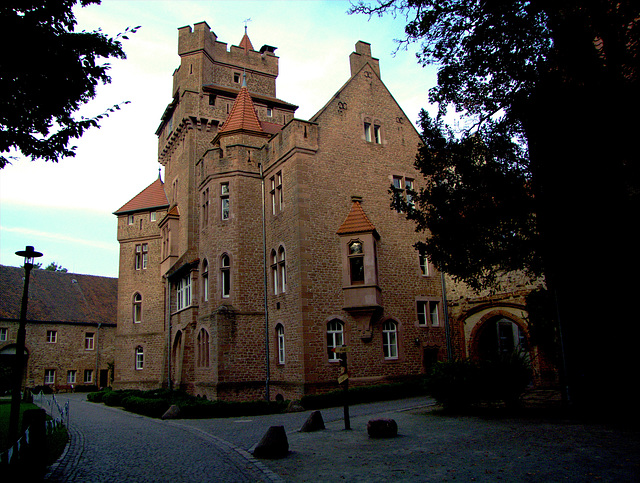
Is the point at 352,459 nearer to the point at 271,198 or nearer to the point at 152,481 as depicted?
the point at 152,481

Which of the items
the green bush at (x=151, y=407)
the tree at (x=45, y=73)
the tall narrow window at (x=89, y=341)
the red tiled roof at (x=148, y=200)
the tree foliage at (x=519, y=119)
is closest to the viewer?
the tree at (x=45, y=73)

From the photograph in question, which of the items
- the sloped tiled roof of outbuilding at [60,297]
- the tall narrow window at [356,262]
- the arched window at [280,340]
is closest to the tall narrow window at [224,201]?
the arched window at [280,340]

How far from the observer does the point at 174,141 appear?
33.1 metres

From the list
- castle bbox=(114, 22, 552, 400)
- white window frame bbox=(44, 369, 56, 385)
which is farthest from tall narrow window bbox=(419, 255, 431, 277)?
white window frame bbox=(44, 369, 56, 385)

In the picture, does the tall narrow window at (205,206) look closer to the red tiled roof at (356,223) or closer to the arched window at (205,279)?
the arched window at (205,279)

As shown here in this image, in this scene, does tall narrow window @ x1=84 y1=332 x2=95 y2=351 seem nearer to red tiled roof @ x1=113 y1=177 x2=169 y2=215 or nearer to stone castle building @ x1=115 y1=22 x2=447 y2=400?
red tiled roof @ x1=113 y1=177 x2=169 y2=215

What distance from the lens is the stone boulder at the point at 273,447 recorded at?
955 centimetres

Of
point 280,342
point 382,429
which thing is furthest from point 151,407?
point 382,429

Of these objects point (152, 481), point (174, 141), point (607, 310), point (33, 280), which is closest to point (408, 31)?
point (607, 310)

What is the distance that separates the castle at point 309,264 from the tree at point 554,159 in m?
7.88

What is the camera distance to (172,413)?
1756cm

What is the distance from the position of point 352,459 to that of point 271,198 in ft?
52.4

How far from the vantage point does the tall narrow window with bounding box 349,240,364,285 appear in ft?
70.1

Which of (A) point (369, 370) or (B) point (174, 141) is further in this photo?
(B) point (174, 141)
